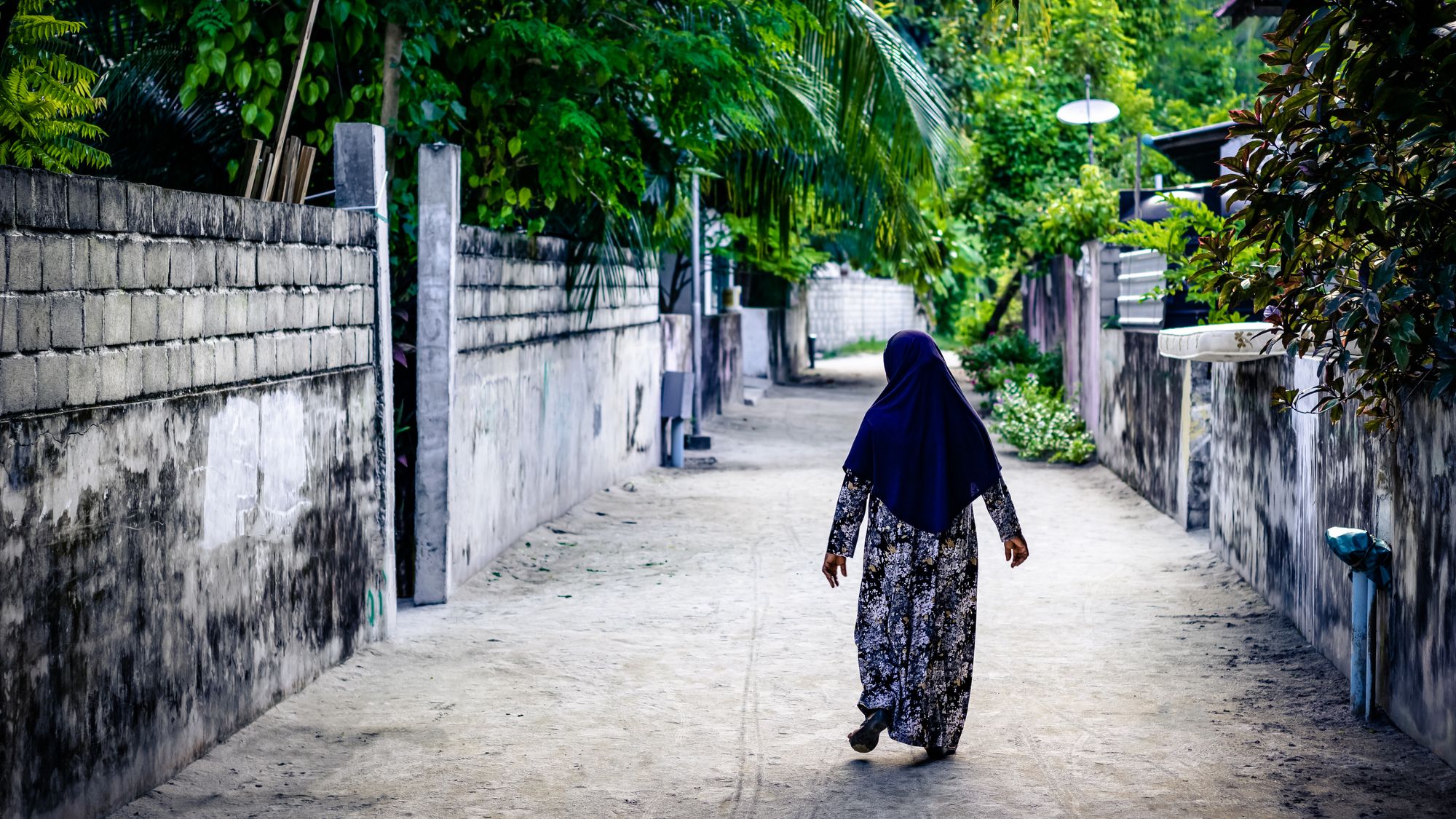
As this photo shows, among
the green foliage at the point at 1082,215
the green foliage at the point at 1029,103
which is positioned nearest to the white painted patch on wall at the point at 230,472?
the green foliage at the point at 1082,215

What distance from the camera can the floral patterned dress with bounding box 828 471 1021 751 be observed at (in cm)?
525

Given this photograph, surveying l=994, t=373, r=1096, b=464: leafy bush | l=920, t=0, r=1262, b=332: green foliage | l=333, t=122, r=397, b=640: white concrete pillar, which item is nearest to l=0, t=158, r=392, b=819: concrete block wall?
l=333, t=122, r=397, b=640: white concrete pillar

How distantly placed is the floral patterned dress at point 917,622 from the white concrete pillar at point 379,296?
2.72m

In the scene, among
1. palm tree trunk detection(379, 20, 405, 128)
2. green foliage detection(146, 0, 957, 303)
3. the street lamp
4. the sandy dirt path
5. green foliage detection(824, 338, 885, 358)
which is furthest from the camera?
green foliage detection(824, 338, 885, 358)

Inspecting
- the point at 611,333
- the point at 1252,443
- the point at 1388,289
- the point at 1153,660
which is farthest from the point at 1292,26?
the point at 611,333

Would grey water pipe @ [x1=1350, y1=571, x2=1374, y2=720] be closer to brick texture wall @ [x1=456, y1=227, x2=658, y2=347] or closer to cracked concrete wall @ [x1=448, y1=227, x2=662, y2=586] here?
cracked concrete wall @ [x1=448, y1=227, x2=662, y2=586]

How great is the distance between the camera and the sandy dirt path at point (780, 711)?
4762 millimetres

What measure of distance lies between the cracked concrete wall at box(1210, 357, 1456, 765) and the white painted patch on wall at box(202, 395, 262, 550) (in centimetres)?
430

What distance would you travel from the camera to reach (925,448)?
5.28 m

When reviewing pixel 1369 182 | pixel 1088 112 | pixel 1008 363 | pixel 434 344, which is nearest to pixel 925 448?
pixel 1369 182

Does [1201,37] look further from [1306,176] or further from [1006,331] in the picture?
[1306,176]

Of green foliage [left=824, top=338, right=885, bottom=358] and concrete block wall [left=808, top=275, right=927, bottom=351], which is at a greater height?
concrete block wall [left=808, top=275, right=927, bottom=351]

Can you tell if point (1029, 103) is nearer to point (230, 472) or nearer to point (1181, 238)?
point (1181, 238)

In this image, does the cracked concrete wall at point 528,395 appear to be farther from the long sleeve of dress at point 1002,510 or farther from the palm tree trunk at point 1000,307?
the palm tree trunk at point 1000,307
